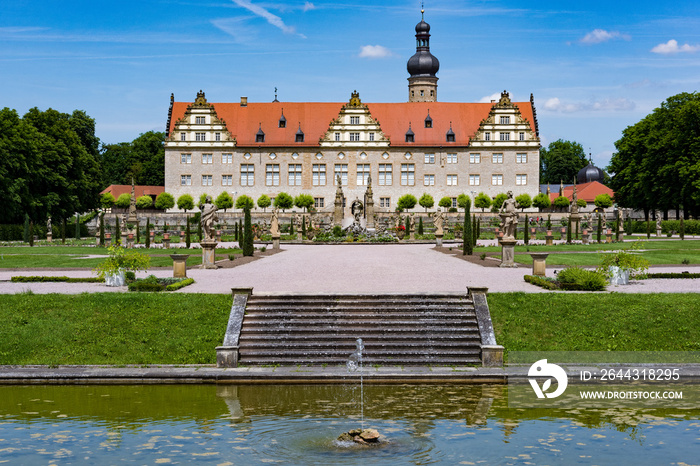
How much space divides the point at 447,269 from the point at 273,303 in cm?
1075

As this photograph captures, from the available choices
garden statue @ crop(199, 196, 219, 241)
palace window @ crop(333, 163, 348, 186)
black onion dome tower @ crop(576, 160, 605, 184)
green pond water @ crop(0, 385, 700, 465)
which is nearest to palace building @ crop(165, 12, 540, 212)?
palace window @ crop(333, 163, 348, 186)

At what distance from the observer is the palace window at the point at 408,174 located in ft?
263

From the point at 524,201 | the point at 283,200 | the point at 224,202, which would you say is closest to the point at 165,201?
the point at 224,202

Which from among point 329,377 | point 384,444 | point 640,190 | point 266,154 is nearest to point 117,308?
point 329,377

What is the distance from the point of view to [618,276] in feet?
66.2

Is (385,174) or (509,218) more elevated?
(385,174)

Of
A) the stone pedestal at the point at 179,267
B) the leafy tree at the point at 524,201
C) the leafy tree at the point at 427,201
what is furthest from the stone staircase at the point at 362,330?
the leafy tree at the point at 427,201

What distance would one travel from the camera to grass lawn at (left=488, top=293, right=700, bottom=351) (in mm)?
13664

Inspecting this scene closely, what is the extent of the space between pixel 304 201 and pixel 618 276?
187ft

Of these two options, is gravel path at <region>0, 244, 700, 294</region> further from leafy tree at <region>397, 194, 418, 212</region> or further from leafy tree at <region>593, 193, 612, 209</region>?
leafy tree at <region>593, 193, 612, 209</region>

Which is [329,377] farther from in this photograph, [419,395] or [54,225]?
[54,225]

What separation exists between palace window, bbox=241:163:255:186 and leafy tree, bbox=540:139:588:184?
171ft

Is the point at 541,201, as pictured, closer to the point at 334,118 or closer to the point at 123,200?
the point at 334,118

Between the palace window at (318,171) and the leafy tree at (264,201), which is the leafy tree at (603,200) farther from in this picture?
the leafy tree at (264,201)
